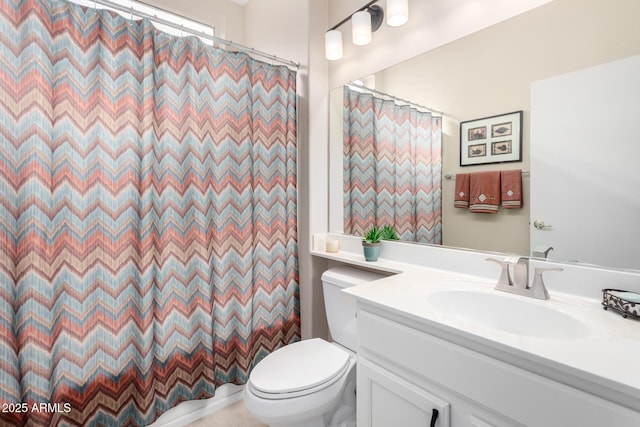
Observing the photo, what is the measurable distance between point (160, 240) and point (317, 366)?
3.19 feet

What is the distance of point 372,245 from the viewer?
1672 millimetres

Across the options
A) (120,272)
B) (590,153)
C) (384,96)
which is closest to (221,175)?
(120,272)

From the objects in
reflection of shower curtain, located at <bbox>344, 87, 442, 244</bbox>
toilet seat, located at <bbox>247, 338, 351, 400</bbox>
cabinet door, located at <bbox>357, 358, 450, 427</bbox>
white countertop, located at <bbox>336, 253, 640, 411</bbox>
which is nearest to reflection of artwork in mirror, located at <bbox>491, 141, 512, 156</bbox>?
reflection of shower curtain, located at <bbox>344, 87, 442, 244</bbox>

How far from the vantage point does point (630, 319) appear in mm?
872

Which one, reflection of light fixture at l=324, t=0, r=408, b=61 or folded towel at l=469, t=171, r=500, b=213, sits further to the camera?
reflection of light fixture at l=324, t=0, r=408, b=61

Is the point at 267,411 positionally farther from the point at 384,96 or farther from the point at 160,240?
the point at 384,96

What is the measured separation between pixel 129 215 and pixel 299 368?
1.06m

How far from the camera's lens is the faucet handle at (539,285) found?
106cm

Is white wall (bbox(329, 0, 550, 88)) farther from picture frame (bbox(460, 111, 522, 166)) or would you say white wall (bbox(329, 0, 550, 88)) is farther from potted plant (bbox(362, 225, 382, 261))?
potted plant (bbox(362, 225, 382, 261))

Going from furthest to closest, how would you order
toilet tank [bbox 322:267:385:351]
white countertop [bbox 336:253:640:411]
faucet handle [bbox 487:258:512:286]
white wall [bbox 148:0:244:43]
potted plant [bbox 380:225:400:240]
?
1. white wall [bbox 148:0:244:43]
2. potted plant [bbox 380:225:400:240]
3. toilet tank [bbox 322:267:385:351]
4. faucet handle [bbox 487:258:512:286]
5. white countertop [bbox 336:253:640:411]

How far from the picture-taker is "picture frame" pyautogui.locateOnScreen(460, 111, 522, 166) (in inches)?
48.9

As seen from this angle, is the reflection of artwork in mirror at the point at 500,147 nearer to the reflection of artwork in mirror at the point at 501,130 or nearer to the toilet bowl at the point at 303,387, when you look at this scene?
the reflection of artwork in mirror at the point at 501,130

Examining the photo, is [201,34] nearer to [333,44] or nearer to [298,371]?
[333,44]

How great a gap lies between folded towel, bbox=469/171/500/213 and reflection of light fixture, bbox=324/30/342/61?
42.7 inches
